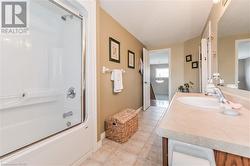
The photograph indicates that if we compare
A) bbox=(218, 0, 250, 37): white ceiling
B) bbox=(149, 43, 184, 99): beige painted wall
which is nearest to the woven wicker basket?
bbox=(218, 0, 250, 37): white ceiling

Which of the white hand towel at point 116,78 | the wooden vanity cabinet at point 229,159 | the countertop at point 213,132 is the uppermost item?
the white hand towel at point 116,78

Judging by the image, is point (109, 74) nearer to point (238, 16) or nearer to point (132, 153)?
point (132, 153)

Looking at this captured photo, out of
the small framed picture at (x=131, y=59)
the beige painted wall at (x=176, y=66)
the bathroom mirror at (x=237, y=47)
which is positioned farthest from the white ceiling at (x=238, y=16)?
the beige painted wall at (x=176, y=66)

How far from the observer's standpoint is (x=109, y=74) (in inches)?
92.0

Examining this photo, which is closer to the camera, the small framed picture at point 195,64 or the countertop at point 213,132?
the countertop at point 213,132

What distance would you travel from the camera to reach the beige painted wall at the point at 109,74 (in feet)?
6.84

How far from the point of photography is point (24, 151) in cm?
100

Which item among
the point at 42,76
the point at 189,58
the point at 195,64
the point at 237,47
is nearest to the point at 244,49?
the point at 237,47

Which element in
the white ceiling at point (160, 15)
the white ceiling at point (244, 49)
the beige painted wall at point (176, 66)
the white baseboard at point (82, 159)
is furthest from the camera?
the beige painted wall at point (176, 66)

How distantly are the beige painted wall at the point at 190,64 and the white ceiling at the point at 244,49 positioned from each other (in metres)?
2.77

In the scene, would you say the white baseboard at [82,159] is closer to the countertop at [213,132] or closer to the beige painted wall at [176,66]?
the countertop at [213,132]

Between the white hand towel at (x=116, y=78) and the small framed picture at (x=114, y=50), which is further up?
the small framed picture at (x=114, y=50)

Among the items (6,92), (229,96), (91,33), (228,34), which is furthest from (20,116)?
(228,34)

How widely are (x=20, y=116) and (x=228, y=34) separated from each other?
2.62 metres
